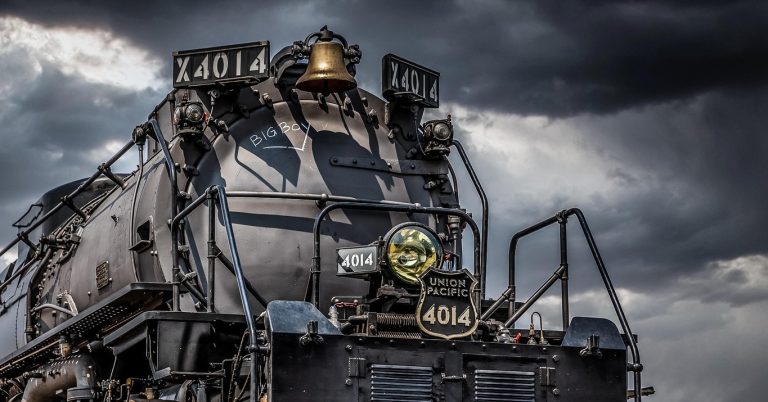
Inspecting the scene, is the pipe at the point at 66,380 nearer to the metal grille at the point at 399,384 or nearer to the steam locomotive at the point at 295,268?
the steam locomotive at the point at 295,268

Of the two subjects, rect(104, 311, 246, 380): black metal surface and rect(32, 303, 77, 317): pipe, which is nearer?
rect(104, 311, 246, 380): black metal surface

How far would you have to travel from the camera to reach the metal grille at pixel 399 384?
8391 mm

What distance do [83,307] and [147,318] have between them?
283 centimetres

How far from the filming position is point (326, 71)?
10.3 m

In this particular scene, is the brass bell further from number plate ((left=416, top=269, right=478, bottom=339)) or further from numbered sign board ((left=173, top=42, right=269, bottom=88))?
number plate ((left=416, top=269, right=478, bottom=339))

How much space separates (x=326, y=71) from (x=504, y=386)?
324 cm

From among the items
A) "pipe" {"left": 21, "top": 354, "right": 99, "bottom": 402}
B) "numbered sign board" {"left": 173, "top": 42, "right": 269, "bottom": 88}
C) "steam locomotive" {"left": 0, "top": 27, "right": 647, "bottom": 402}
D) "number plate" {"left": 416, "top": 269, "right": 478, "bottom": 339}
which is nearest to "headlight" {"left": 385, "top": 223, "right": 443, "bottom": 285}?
"steam locomotive" {"left": 0, "top": 27, "right": 647, "bottom": 402}

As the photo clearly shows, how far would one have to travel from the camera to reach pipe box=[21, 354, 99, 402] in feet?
34.6

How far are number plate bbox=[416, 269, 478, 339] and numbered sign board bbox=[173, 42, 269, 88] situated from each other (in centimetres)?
259

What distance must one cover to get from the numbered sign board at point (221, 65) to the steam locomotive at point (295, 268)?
2 centimetres

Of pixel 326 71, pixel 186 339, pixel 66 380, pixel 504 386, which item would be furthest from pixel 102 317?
pixel 504 386

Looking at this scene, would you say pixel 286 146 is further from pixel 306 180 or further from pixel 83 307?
pixel 83 307

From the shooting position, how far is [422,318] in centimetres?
871

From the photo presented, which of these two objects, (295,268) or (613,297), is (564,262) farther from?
(295,268)
